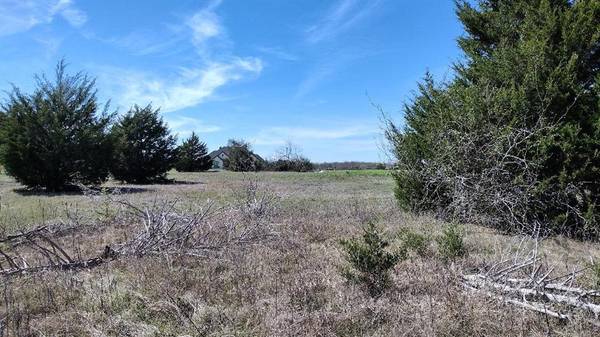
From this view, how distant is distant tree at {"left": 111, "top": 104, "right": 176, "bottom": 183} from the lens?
1009 inches

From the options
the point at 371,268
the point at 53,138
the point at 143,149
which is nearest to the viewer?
the point at 371,268

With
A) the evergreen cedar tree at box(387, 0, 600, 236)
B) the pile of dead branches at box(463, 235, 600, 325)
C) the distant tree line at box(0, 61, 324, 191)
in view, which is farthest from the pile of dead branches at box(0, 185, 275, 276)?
the distant tree line at box(0, 61, 324, 191)

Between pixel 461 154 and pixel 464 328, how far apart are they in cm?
592

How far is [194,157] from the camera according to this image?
43906 mm

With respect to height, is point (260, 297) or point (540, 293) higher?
point (540, 293)

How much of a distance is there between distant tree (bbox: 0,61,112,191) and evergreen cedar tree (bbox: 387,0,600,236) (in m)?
14.4

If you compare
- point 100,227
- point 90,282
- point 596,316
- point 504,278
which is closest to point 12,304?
point 90,282

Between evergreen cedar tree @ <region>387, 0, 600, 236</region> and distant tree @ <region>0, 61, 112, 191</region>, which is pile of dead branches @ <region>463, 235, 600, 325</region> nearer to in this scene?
evergreen cedar tree @ <region>387, 0, 600, 236</region>

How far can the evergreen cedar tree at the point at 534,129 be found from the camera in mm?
7820

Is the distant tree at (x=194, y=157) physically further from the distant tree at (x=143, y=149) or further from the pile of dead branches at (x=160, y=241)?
the pile of dead branches at (x=160, y=241)

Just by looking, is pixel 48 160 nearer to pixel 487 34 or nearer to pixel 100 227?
pixel 100 227

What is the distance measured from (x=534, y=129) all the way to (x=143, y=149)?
22.8 metres

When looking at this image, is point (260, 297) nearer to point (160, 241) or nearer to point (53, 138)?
point (160, 241)

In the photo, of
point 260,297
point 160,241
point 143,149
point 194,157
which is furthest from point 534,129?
point 194,157
